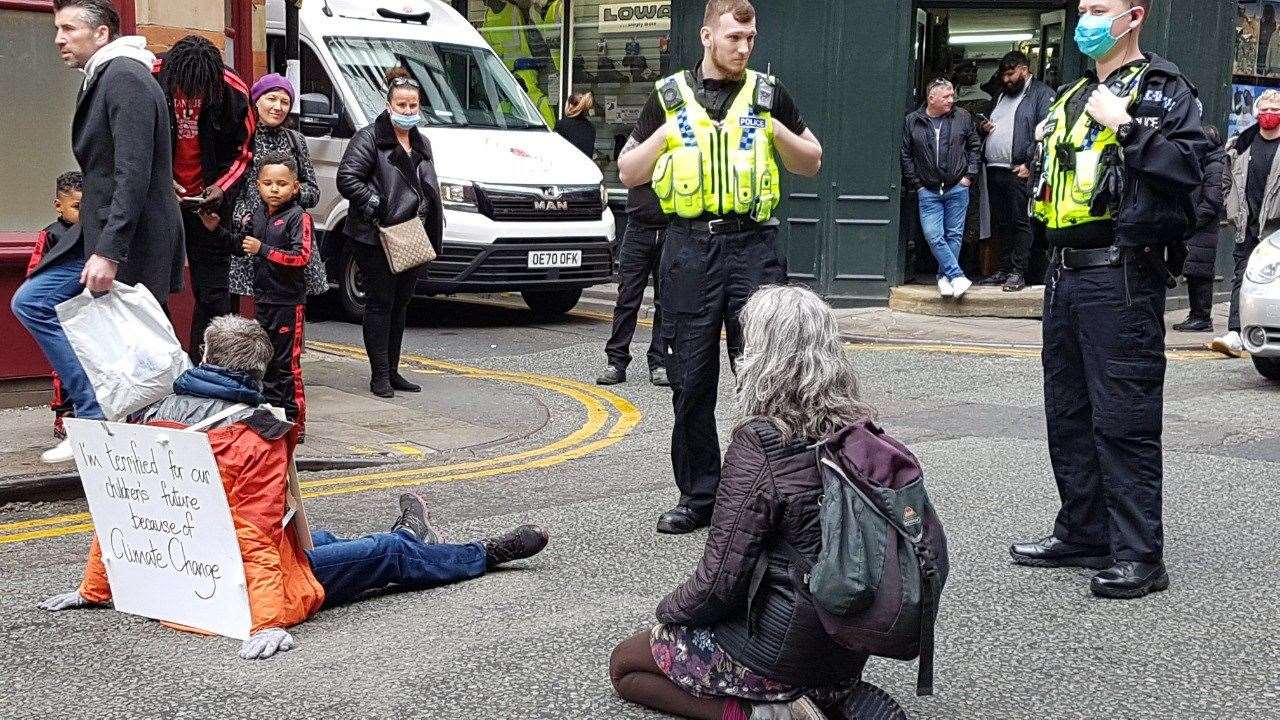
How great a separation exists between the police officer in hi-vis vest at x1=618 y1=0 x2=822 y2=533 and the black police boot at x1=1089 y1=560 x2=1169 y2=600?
160cm

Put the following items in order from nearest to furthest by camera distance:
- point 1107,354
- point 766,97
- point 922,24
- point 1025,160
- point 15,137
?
point 1107,354 → point 766,97 → point 15,137 → point 1025,160 → point 922,24

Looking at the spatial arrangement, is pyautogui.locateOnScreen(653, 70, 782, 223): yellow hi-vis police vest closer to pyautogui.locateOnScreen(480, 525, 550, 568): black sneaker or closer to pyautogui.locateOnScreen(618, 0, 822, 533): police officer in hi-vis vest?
pyautogui.locateOnScreen(618, 0, 822, 533): police officer in hi-vis vest

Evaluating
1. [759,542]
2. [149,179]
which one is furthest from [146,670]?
[149,179]

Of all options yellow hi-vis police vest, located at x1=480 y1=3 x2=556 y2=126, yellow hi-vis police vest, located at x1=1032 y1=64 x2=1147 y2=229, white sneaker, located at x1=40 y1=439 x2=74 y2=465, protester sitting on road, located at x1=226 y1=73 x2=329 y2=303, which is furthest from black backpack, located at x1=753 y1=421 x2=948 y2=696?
yellow hi-vis police vest, located at x1=480 y1=3 x2=556 y2=126

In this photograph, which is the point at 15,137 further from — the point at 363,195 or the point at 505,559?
the point at 505,559

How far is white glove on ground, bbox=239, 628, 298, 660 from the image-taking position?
4418 millimetres

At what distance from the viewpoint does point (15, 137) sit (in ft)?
28.0

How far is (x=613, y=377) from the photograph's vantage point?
10.2 meters

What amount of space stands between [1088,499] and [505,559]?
217cm

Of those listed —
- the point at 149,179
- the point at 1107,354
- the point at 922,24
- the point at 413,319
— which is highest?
the point at 922,24

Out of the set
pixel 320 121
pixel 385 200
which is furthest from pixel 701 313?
pixel 320 121

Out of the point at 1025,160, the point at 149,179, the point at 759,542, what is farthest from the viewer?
the point at 1025,160

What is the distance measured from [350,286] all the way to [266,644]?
836 cm

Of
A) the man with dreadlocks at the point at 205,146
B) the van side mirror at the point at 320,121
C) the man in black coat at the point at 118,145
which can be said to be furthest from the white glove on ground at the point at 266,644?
the van side mirror at the point at 320,121
